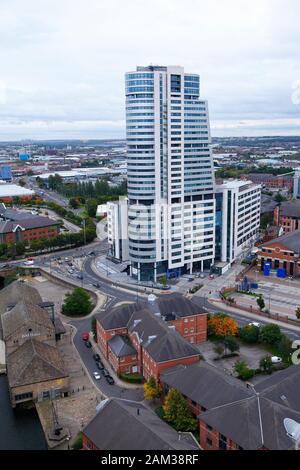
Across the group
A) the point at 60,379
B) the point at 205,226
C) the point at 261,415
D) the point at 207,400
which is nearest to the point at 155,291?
the point at 205,226

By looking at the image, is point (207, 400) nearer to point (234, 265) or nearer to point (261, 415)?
point (261, 415)

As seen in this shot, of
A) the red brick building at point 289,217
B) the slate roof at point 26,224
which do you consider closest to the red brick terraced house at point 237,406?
the red brick building at point 289,217

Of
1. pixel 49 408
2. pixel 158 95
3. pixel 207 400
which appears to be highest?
pixel 158 95

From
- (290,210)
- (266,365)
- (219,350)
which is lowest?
(266,365)

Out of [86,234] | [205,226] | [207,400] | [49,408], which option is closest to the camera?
[207,400]

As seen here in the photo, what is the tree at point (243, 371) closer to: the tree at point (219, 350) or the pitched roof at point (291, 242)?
the tree at point (219, 350)

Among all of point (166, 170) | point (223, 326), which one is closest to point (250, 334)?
point (223, 326)

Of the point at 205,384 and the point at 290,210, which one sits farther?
the point at 290,210

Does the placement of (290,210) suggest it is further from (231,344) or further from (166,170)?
(231,344)
